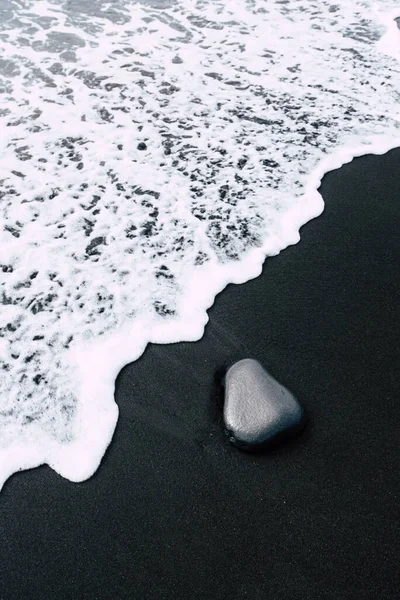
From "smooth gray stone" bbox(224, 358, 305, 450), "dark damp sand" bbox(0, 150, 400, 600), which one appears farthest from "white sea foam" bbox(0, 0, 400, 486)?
"smooth gray stone" bbox(224, 358, 305, 450)

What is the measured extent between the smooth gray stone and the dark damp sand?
86mm

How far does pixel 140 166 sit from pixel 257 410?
315cm

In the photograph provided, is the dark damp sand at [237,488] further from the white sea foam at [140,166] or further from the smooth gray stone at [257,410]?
the white sea foam at [140,166]

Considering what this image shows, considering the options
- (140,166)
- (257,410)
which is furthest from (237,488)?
(140,166)

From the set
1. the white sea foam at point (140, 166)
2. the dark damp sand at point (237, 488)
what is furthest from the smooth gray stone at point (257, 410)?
the white sea foam at point (140, 166)

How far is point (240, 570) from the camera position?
226cm

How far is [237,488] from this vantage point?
2.53 metres

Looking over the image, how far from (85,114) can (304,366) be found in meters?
4.33

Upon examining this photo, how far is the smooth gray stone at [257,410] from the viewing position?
8.80ft

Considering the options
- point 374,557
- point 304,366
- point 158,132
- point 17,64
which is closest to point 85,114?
point 158,132

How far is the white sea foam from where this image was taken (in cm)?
316

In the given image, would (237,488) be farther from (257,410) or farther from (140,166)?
(140,166)

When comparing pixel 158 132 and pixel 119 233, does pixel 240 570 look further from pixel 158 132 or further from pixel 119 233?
pixel 158 132

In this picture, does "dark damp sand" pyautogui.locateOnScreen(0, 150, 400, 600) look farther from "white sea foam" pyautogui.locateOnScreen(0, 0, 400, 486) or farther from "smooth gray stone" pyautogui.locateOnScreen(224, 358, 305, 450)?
"white sea foam" pyautogui.locateOnScreen(0, 0, 400, 486)
